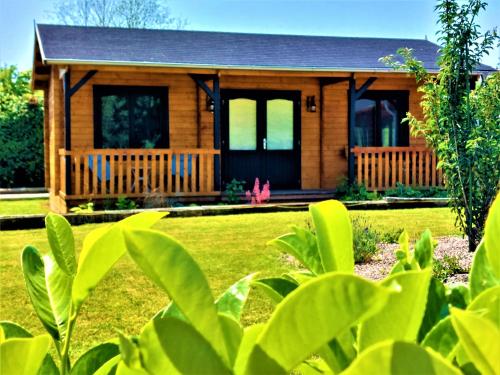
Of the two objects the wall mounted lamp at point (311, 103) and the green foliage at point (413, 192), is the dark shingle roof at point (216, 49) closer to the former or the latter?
the wall mounted lamp at point (311, 103)

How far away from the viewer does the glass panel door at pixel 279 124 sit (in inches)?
673

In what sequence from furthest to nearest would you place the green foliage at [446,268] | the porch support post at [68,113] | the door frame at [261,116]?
the door frame at [261,116] → the porch support post at [68,113] → the green foliage at [446,268]

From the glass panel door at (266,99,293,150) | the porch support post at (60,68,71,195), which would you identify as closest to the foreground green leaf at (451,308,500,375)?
the porch support post at (60,68,71,195)

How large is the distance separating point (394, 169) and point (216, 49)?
17.1 feet

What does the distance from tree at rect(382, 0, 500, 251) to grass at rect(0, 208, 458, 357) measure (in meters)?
1.40

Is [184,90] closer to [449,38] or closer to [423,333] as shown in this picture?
[449,38]

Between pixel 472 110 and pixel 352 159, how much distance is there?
8.30 meters

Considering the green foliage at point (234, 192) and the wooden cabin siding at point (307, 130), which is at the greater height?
the wooden cabin siding at point (307, 130)

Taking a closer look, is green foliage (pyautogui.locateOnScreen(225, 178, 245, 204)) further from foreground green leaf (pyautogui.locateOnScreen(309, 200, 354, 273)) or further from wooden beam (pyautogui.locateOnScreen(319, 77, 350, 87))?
foreground green leaf (pyautogui.locateOnScreen(309, 200, 354, 273))

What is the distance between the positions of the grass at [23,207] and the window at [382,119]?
792 centimetres

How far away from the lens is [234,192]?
15172mm

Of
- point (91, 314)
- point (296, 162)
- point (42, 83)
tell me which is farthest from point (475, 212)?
point (42, 83)

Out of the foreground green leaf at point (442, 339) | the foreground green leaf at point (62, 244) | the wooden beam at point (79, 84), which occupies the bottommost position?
the foreground green leaf at point (442, 339)

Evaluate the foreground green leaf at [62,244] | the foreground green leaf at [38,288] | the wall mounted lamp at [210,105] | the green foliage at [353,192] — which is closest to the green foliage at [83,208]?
the wall mounted lamp at [210,105]
